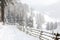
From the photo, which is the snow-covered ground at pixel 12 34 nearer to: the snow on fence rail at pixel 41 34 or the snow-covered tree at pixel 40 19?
the snow on fence rail at pixel 41 34

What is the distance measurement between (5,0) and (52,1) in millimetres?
1265

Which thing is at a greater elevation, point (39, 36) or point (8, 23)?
point (8, 23)

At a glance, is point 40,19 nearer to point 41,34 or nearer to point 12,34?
point 41,34

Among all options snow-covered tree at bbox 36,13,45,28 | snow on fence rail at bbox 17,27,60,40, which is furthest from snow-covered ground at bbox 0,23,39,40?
snow-covered tree at bbox 36,13,45,28

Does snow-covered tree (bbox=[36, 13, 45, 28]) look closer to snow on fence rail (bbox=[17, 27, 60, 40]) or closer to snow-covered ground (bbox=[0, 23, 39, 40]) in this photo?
snow on fence rail (bbox=[17, 27, 60, 40])

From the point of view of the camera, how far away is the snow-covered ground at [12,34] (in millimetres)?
3252

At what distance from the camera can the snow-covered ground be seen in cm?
325

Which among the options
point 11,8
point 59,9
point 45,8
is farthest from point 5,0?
point 59,9

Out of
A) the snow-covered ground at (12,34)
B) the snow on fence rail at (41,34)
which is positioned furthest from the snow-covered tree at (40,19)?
the snow-covered ground at (12,34)

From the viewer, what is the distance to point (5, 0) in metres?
3.47

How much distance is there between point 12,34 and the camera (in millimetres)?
3316

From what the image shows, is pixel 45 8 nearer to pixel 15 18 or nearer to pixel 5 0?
pixel 15 18

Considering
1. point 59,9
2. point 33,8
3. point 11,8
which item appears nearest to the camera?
point 59,9

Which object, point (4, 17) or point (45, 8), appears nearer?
point (45, 8)
